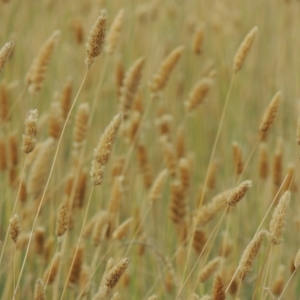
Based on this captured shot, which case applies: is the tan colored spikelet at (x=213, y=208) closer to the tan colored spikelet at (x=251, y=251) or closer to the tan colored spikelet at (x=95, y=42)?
the tan colored spikelet at (x=251, y=251)

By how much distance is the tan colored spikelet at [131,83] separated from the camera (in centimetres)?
164

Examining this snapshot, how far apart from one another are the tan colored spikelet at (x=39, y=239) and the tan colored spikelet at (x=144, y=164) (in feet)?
1.47

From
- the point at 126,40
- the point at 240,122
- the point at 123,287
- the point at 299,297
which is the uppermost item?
the point at 126,40

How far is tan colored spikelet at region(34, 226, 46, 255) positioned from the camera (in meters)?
1.49

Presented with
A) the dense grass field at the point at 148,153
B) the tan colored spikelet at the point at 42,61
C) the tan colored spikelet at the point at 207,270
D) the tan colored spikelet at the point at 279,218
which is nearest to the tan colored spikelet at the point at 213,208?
the dense grass field at the point at 148,153

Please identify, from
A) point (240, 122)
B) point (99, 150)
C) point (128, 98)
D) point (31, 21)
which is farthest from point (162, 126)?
point (31, 21)

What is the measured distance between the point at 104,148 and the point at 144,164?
80cm

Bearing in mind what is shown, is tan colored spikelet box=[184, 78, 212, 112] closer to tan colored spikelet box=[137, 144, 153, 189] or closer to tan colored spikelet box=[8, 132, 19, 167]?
A: tan colored spikelet box=[137, 144, 153, 189]

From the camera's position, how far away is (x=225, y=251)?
63.4 inches

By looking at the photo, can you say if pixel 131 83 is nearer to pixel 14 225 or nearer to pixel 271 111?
pixel 271 111

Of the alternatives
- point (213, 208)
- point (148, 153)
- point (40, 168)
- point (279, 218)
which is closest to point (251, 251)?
point (279, 218)

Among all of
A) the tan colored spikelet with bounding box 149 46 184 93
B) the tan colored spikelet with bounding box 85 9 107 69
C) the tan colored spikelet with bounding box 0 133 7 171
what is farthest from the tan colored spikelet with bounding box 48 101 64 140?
the tan colored spikelet with bounding box 85 9 107 69

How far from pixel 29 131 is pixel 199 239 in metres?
0.60

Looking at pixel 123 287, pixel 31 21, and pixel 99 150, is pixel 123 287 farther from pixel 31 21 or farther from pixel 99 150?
pixel 31 21
